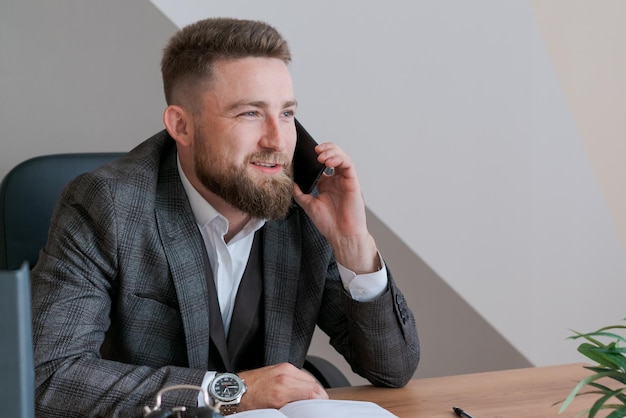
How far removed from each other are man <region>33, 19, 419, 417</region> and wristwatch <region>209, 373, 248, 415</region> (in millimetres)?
175

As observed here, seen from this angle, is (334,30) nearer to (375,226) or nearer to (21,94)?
(375,226)

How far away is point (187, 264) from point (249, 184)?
0.71 ft

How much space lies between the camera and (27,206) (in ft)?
Answer: 6.57

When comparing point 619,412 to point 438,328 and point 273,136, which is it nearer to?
point 273,136

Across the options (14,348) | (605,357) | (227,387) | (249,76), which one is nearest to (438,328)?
(249,76)

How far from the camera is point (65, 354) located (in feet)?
5.10

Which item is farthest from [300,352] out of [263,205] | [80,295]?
[80,295]

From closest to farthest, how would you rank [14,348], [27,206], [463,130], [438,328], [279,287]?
[14,348] < [279,287] < [27,206] < [463,130] < [438,328]

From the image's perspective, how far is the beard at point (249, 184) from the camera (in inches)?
71.0

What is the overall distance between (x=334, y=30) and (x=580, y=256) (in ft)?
4.08

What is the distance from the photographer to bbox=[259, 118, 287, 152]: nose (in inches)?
70.6

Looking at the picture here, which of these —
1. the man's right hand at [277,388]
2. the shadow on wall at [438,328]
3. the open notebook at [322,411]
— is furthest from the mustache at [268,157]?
the shadow on wall at [438,328]

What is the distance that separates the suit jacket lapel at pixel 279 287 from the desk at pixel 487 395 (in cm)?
22

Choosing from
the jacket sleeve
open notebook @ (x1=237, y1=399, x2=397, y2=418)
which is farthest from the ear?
open notebook @ (x1=237, y1=399, x2=397, y2=418)
